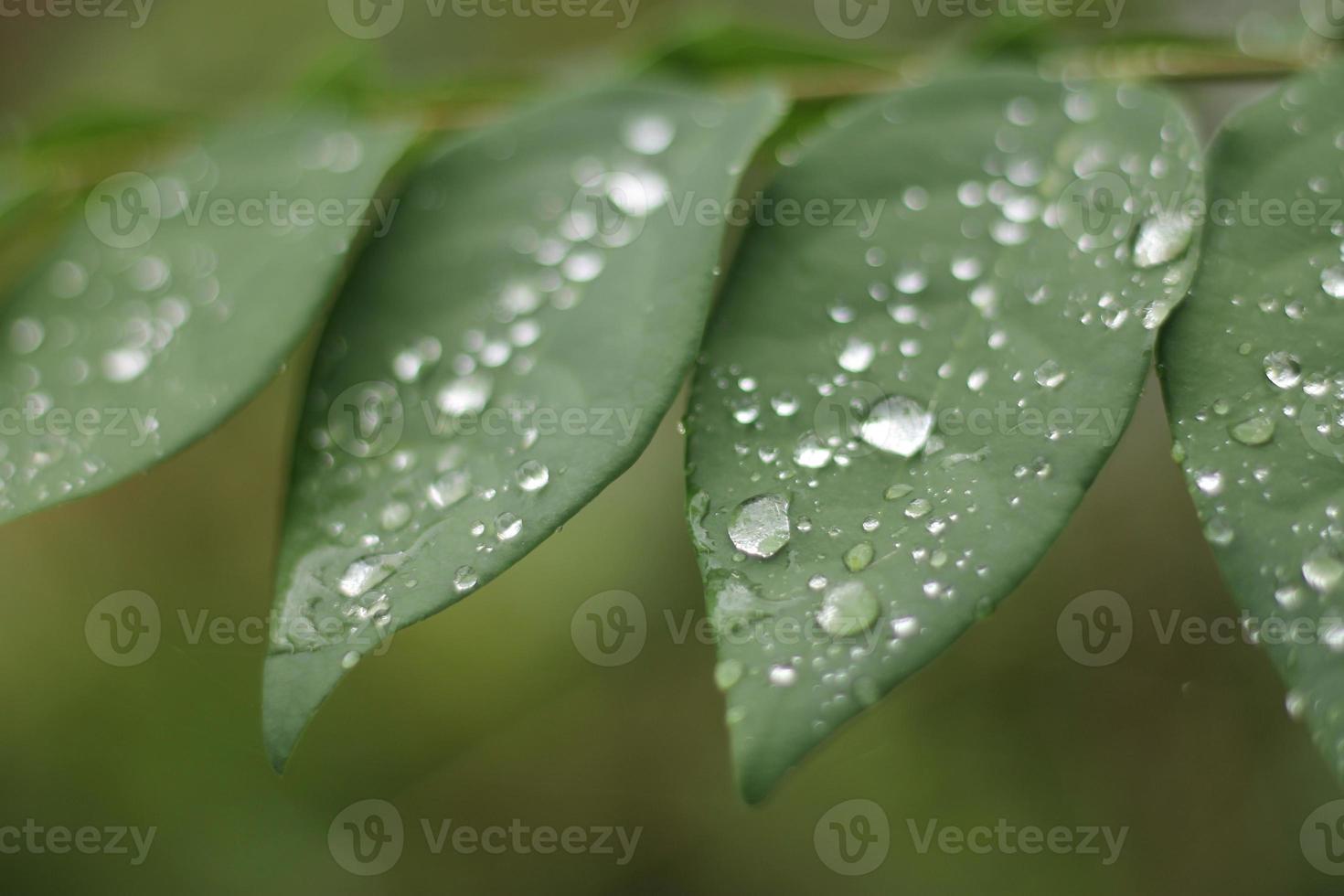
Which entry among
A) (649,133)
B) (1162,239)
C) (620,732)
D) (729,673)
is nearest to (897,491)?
(729,673)

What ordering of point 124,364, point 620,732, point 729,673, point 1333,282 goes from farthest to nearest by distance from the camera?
point 620,732
point 124,364
point 1333,282
point 729,673

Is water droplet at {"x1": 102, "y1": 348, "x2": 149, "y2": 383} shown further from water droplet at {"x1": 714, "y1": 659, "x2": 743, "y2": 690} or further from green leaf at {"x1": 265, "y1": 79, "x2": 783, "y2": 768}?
water droplet at {"x1": 714, "y1": 659, "x2": 743, "y2": 690}

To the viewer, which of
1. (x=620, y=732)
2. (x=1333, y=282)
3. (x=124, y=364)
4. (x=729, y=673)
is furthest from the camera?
(x=620, y=732)

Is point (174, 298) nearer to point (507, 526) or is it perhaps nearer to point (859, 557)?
point (507, 526)

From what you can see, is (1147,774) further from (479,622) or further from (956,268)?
(956,268)

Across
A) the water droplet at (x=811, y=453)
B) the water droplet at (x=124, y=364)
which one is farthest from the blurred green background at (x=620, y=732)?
the water droplet at (x=811, y=453)

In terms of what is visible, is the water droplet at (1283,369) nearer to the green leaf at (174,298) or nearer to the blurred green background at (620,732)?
the green leaf at (174,298)

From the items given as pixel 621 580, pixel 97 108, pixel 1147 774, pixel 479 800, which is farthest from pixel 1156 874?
pixel 97 108
